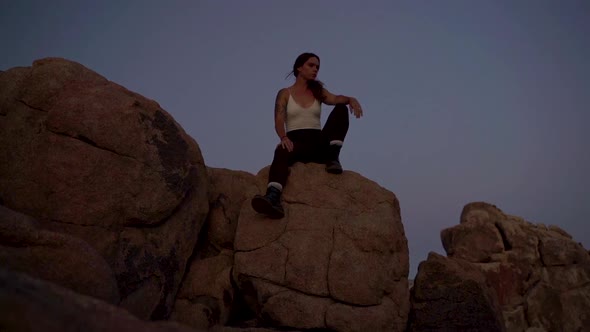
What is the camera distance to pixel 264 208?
5328 mm

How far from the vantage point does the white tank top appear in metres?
6.21

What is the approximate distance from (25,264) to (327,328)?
2.96 m

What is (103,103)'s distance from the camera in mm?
4887

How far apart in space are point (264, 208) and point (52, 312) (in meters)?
3.42

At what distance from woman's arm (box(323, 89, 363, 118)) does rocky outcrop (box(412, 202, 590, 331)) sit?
5615 mm

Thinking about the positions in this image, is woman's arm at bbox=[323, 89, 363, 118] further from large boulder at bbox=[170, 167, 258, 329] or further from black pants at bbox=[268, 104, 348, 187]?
large boulder at bbox=[170, 167, 258, 329]

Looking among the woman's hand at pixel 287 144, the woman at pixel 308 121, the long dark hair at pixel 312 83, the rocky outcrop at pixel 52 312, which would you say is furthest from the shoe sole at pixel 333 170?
the rocky outcrop at pixel 52 312

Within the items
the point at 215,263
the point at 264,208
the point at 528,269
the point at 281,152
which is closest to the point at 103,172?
the point at 264,208

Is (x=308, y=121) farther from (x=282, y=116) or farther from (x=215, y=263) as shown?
(x=215, y=263)

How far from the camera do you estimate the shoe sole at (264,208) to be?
5262 mm

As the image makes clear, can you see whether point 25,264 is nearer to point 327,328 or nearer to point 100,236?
point 100,236

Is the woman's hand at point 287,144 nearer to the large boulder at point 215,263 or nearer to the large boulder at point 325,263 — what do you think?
the large boulder at point 325,263

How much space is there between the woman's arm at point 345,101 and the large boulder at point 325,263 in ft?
3.63

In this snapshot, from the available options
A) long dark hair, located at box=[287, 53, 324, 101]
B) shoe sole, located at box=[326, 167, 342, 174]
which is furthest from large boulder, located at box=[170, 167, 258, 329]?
long dark hair, located at box=[287, 53, 324, 101]
